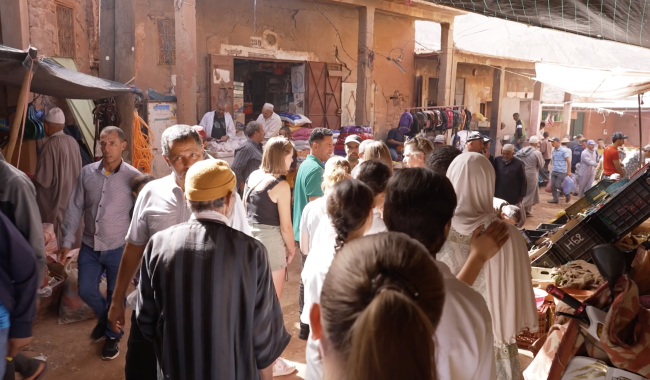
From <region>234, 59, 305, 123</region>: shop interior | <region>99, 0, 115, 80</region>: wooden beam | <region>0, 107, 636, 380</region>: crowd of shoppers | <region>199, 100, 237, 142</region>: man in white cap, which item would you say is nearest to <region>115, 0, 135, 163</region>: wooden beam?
<region>99, 0, 115, 80</region>: wooden beam

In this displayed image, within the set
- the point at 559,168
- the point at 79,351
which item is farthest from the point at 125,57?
the point at 559,168

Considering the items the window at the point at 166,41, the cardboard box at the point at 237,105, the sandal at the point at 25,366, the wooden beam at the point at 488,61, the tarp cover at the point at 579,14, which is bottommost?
the sandal at the point at 25,366

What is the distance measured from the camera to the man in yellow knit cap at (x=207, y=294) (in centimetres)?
218

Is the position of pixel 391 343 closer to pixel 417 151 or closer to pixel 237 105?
pixel 417 151

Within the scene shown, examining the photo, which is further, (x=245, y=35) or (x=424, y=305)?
(x=245, y=35)

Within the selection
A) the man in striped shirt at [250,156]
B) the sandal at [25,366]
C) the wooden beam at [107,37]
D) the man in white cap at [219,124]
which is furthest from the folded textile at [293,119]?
the sandal at [25,366]

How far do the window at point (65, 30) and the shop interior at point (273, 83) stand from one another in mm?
4714

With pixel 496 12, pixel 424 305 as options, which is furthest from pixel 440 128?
pixel 424 305

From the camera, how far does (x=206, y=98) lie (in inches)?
400

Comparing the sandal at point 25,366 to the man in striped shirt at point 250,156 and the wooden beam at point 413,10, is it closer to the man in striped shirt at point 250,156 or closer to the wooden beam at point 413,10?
the man in striped shirt at point 250,156

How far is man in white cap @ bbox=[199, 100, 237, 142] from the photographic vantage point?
9.41m

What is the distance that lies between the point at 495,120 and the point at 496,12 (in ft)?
44.6

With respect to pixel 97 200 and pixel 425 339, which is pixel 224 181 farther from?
pixel 97 200

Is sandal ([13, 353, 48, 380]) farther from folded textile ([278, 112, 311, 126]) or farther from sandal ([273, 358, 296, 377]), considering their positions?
folded textile ([278, 112, 311, 126])
